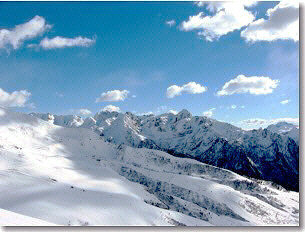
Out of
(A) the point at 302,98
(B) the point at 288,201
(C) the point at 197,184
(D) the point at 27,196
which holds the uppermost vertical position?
(A) the point at 302,98

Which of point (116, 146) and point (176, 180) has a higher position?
point (116, 146)

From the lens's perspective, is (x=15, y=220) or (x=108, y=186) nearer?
(x=15, y=220)

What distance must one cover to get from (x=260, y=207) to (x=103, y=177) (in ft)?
181

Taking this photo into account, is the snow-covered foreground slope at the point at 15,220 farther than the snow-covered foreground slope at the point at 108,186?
No

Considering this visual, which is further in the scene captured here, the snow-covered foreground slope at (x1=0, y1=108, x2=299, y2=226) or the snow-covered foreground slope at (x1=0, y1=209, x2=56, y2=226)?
the snow-covered foreground slope at (x1=0, y1=108, x2=299, y2=226)

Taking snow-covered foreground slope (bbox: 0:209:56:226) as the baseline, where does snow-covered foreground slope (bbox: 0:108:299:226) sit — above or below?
below

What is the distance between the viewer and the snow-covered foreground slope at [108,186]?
34312 mm

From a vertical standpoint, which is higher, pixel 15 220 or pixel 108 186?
pixel 15 220

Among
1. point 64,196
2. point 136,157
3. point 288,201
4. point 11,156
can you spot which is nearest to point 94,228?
point 64,196

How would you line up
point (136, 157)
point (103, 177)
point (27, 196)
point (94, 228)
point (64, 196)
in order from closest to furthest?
point (94, 228) → point (27, 196) → point (64, 196) → point (103, 177) → point (136, 157)

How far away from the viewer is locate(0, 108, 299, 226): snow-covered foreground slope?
3431 centimetres

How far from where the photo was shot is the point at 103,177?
78125 millimetres

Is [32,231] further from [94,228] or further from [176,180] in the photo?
[176,180]

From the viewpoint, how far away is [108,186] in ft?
217
